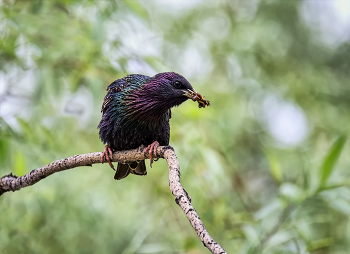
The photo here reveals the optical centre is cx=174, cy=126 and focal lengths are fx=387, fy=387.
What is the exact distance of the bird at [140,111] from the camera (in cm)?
272

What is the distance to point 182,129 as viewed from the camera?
4.36m

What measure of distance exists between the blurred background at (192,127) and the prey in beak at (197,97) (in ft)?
3.51

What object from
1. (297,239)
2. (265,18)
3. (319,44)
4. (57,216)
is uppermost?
(265,18)

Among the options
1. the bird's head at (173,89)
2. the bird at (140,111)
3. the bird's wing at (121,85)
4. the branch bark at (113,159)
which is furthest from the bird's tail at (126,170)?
the bird's head at (173,89)

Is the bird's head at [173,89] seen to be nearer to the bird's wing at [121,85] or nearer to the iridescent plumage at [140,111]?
the iridescent plumage at [140,111]

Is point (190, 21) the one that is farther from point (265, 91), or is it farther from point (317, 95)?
point (317, 95)

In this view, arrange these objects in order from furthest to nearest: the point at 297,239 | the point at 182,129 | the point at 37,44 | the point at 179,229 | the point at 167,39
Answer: the point at 167,39 < the point at 179,229 < the point at 182,129 < the point at 37,44 < the point at 297,239

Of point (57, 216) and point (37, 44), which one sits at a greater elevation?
point (37, 44)

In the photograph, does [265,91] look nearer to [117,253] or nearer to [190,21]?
[190,21]

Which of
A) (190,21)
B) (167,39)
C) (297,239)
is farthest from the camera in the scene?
(190,21)

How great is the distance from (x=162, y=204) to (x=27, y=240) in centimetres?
164

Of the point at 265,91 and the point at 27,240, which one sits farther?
the point at 265,91

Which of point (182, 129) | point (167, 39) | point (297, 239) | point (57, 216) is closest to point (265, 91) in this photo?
point (167, 39)

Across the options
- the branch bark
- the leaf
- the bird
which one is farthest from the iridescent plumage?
the leaf
